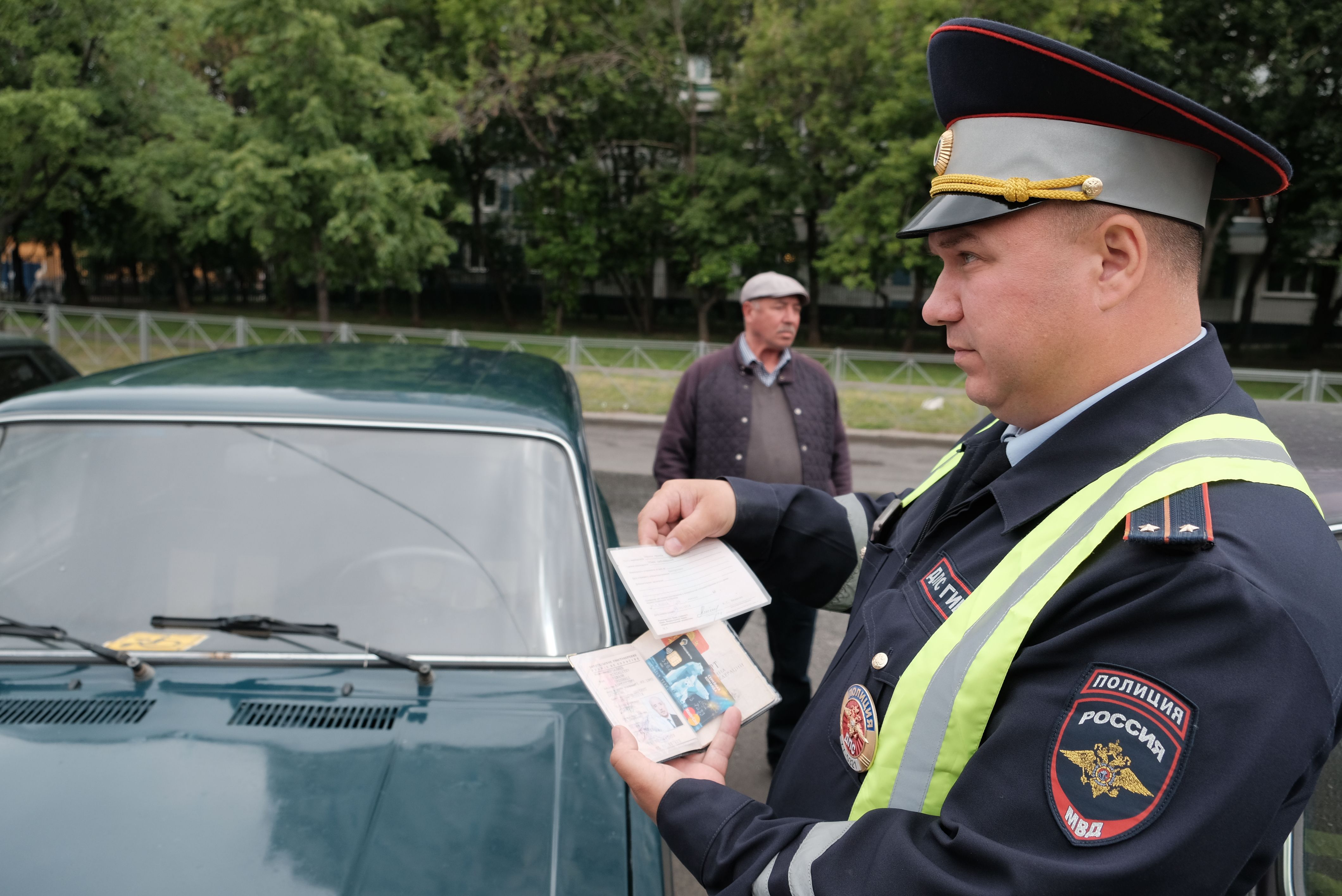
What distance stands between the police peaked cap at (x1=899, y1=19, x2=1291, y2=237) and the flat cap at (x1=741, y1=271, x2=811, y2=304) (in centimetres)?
287

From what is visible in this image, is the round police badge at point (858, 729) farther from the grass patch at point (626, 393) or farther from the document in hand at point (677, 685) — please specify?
the grass patch at point (626, 393)

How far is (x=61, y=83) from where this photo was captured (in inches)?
662

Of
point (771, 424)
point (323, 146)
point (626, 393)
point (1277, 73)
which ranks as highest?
point (1277, 73)

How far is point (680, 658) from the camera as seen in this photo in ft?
5.67

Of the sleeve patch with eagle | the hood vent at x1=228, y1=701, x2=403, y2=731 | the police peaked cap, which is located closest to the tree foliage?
the hood vent at x1=228, y1=701, x2=403, y2=731

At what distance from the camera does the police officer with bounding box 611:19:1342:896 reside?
937mm

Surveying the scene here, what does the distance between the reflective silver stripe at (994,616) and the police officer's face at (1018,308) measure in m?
0.16

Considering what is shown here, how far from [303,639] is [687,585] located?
3.75 feet

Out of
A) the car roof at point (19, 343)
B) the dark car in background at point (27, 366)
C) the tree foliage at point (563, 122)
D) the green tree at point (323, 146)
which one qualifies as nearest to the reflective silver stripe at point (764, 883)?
the dark car in background at point (27, 366)

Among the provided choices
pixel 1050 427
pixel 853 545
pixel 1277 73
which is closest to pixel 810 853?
pixel 1050 427

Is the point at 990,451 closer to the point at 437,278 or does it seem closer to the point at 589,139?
the point at 589,139

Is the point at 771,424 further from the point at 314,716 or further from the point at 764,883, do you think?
the point at 764,883

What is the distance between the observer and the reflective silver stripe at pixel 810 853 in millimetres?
1111

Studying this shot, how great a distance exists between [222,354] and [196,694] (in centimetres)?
177
